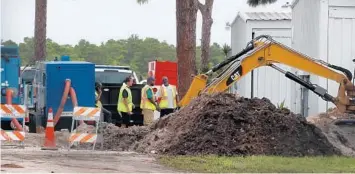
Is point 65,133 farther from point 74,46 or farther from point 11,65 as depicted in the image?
point 74,46

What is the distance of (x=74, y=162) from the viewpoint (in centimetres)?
1441

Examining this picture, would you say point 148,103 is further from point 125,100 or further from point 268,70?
point 268,70

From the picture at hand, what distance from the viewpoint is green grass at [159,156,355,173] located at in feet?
46.3

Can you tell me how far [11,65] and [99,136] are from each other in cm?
521

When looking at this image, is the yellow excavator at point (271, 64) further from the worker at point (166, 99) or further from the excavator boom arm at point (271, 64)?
the worker at point (166, 99)

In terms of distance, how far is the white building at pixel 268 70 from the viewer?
31.5 m

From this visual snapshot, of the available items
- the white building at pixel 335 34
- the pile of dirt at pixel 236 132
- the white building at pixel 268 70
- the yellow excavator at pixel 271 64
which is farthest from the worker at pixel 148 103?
the pile of dirt at pixel 236 132

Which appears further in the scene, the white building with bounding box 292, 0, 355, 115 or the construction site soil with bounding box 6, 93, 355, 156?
the white building with bounding box 292, 0, 355, 115

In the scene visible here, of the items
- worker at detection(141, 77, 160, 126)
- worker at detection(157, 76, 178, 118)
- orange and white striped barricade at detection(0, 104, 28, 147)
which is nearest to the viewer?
orange and white striped barricade at detection(0, 104, 28, 147)

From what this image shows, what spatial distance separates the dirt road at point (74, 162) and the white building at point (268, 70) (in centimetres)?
1526

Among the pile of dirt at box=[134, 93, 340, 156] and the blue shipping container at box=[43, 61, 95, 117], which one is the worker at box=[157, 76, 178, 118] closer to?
the blue shipping container at box=[43, 61, 95, 117]

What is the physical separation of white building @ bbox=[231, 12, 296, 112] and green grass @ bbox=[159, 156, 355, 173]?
14619 mm

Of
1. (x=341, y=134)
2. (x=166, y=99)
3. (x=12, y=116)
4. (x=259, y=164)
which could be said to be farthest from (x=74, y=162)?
(x=166, y=99)

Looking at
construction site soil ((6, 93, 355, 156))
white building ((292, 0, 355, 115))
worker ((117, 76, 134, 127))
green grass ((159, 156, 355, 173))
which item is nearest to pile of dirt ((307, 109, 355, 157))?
construction site soil ((6, 93, 355, 156))
